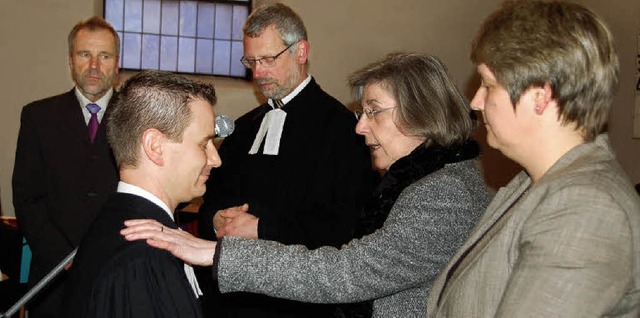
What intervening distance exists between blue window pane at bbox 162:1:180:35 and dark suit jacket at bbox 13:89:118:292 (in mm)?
3242

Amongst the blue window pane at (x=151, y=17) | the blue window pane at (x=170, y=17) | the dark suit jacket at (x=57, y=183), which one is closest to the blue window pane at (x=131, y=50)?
the blue window pane at (x=151, y=17)

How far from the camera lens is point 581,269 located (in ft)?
4.97

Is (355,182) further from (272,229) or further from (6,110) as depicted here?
(6,110)

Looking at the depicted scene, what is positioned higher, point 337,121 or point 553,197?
point 553,197

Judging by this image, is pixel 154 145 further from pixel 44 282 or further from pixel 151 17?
pixel 151 17

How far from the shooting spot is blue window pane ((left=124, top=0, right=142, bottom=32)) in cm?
706

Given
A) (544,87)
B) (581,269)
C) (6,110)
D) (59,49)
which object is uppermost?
(544,87)

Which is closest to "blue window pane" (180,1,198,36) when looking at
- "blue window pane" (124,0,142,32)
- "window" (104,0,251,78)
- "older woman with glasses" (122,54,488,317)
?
"window" (104,0,251,78)

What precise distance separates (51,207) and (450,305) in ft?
8.82

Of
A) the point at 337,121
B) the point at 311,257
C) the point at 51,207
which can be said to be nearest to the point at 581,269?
the point at 311,257

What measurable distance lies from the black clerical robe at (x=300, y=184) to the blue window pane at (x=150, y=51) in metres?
3.46

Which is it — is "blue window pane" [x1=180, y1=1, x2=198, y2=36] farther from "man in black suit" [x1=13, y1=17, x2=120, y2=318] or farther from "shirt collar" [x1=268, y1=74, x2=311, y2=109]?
"shirt collar" [x1=268, y1=74, x2=311, y2=109]

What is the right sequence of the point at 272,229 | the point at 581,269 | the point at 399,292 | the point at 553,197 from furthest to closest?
1. the point at 272,229
2. the point at 399,292
3. the point at 553,197
4. the point at 581,269

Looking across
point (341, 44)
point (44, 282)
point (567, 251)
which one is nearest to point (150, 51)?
point (341, 44)
